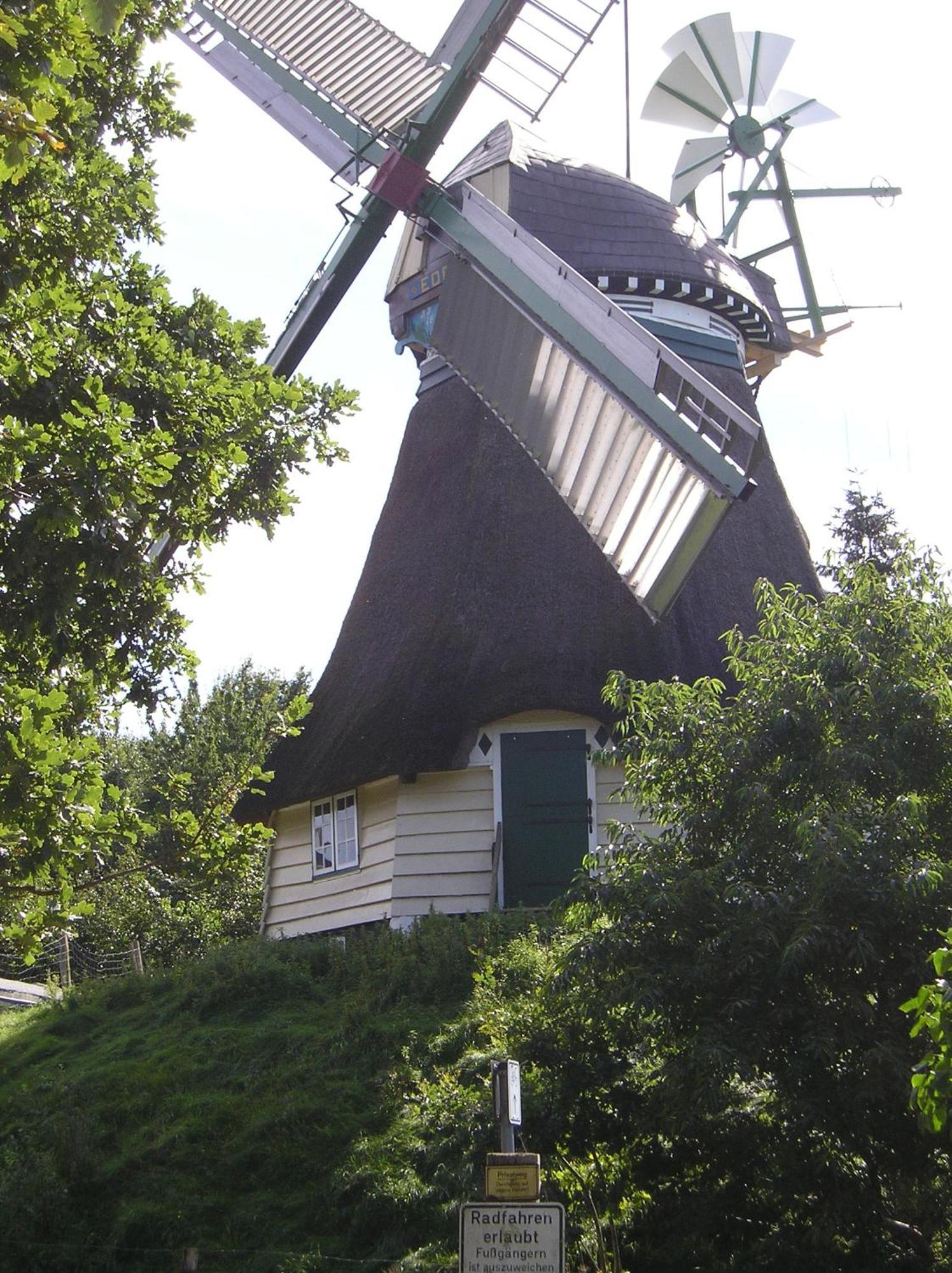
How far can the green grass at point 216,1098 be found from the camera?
30.0 feet

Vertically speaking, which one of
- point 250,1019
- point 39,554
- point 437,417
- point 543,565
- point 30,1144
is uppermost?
point 437,417

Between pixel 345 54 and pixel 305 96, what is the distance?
0.74m

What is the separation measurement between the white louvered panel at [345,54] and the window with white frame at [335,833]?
8031 millimetres

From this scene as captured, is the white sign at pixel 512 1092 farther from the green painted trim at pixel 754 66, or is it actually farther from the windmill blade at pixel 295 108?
the green painted trim at pixel 754 66

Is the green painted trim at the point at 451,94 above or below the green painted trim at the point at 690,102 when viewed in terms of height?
below

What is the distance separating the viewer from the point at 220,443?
826 centimetres

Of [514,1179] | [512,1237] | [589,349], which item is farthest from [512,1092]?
[589,349]

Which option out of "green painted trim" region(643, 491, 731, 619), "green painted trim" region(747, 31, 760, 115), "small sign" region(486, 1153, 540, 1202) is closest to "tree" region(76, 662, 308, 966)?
"small sign" region(486, 1153, 540, 1202)

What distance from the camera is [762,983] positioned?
8.16 metres

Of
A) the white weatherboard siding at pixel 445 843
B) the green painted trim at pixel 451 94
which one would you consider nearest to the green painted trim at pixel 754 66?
the green painted trim at pixel 451 94

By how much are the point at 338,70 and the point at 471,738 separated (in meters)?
Answer: 9.21

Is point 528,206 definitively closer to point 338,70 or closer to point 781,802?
point 338,70

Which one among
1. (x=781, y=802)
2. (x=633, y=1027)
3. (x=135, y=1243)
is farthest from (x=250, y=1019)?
(x=781, y=802)

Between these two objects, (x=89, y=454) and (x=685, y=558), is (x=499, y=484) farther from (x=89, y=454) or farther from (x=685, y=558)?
(x=89, y=454)
